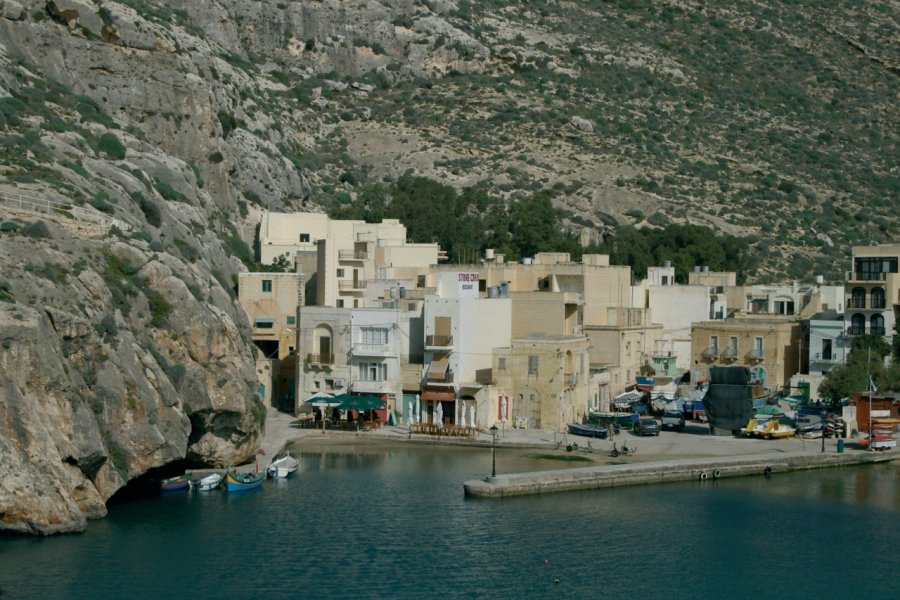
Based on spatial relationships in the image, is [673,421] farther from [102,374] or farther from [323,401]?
[102,374]

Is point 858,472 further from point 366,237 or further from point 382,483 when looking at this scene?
point 366,237

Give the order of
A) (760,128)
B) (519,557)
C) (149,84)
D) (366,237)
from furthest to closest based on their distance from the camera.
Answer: (760,128)
(149,84)
(366,237)
(519,557)

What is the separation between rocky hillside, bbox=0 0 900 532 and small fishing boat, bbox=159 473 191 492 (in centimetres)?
124

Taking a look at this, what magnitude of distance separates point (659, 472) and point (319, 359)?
61.3 feet

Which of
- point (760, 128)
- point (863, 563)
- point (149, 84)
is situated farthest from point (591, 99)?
point (863, 563)

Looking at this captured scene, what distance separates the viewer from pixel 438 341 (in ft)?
221

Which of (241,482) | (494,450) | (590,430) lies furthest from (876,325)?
(241,482)

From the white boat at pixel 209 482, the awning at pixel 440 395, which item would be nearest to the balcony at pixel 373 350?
the awning at pixel 440 395

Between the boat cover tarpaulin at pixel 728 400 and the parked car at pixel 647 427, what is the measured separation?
7.84 feet

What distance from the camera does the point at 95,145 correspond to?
75938 mm

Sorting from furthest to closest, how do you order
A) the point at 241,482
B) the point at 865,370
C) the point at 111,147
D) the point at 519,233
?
1. the point at 519,233
2. the point at 111,147
3. the point at 865,370
4. the point at 241,482

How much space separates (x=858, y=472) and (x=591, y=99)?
7839 cm

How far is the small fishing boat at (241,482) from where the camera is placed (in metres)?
53.6

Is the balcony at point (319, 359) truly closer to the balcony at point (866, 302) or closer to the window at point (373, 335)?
the window at point (373, 335)
